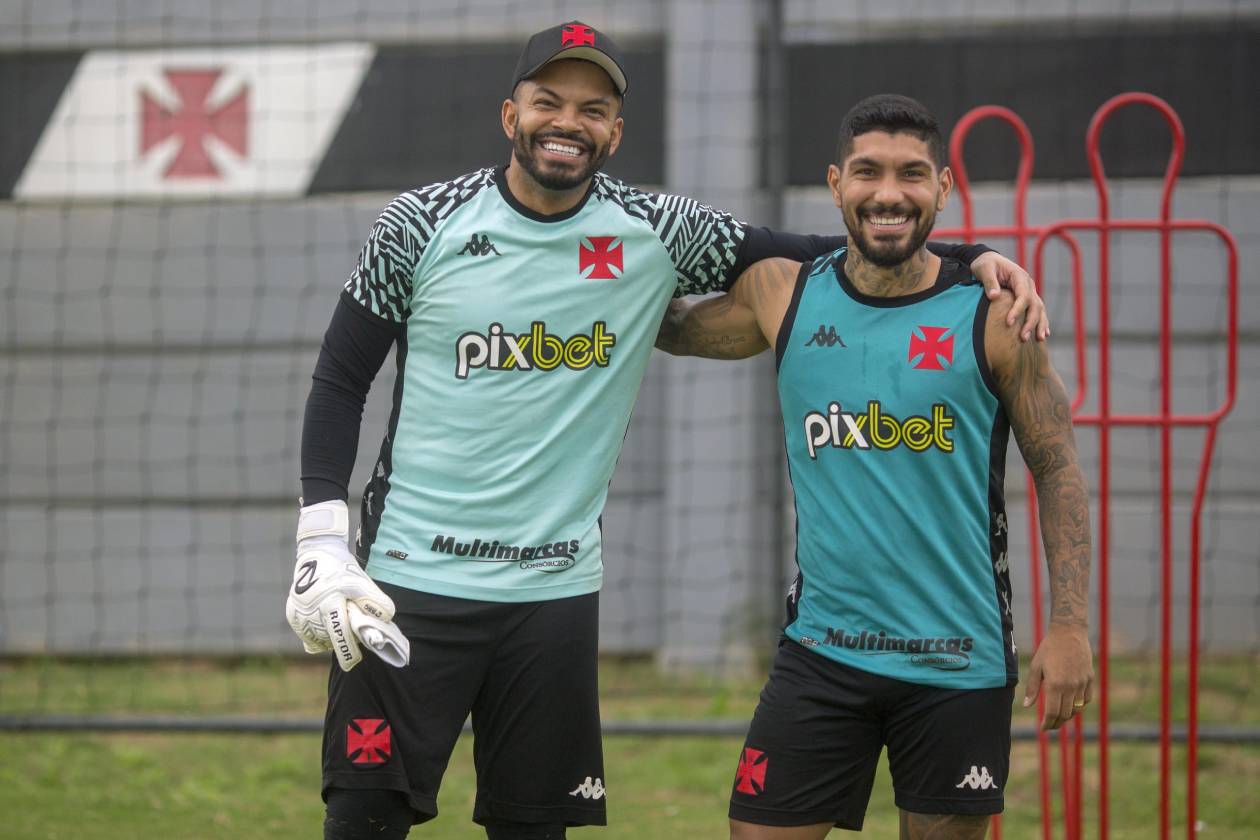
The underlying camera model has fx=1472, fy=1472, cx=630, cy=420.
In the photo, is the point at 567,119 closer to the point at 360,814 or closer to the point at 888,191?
the point at 888,191

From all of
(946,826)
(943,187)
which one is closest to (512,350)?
(943,187)

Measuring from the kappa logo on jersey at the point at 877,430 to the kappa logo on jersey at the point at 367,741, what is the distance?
110 cm

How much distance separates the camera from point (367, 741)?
312 centimetres

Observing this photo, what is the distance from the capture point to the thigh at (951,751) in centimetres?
307

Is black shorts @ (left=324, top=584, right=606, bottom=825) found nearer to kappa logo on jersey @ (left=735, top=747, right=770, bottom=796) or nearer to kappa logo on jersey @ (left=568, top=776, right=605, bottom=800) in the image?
kappa logo on jersey @ (left=568, top=776, right=605, bottom=800)

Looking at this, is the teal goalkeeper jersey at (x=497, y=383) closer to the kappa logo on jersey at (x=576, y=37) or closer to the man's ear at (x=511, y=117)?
the man's ear at (x=511, y=117)

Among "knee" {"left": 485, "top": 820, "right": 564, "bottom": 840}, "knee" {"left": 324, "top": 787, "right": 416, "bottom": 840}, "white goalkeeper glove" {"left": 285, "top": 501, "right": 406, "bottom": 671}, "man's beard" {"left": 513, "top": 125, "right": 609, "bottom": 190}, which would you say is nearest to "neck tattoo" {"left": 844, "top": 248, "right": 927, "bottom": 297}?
"man's beard" {"left": 513, "top": 125, "right": 609, "bottom": 190}

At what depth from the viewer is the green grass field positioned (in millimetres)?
4969

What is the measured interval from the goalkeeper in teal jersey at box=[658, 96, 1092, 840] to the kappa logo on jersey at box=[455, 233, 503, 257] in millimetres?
679

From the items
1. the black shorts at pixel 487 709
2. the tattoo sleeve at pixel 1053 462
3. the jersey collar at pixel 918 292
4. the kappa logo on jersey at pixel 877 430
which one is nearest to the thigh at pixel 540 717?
the black shorts at pixel 487 709

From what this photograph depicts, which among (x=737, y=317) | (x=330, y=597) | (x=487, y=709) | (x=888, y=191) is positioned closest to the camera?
(x=330, y=597)

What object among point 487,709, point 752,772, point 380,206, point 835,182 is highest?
point 380,206

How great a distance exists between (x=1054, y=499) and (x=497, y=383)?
122 cm

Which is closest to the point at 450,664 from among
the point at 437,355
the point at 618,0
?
the point at 437,355
